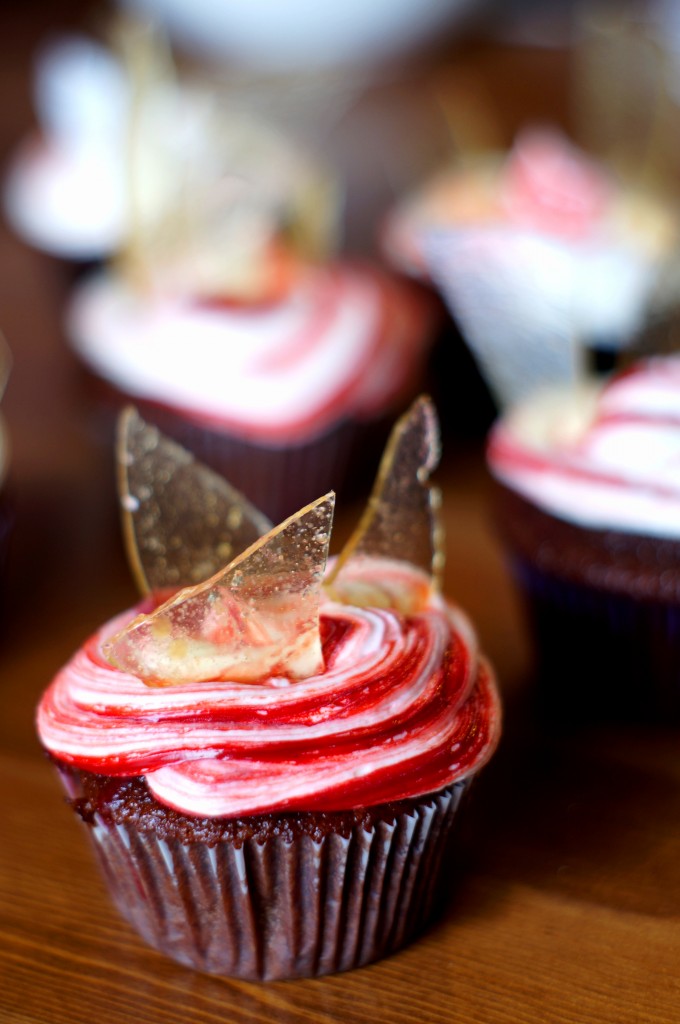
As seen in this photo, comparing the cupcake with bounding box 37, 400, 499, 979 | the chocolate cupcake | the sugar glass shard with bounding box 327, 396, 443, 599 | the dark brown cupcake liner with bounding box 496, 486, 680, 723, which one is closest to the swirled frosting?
the cupcake with bounding box 37, 400, 499, 979

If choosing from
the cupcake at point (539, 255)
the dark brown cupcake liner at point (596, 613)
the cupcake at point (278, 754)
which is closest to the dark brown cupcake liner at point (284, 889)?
the cupcake at point (278, 754)

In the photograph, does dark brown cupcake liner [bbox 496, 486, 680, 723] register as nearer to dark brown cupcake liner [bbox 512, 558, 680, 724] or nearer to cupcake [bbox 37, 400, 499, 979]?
dark brown cupcake liner [bbox 512, 558, 680, 724]

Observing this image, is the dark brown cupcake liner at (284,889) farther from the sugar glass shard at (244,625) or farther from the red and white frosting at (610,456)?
the red and white frosting at (610,456)

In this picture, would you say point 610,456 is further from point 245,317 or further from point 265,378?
point 245,317

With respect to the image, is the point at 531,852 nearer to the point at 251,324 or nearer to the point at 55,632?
the point at 55,632

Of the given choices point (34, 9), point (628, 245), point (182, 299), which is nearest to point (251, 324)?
point (182, 299)

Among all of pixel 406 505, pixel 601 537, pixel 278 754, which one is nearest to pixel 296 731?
pixel 278 754

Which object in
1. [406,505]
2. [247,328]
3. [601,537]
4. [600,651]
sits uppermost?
[406,505]
